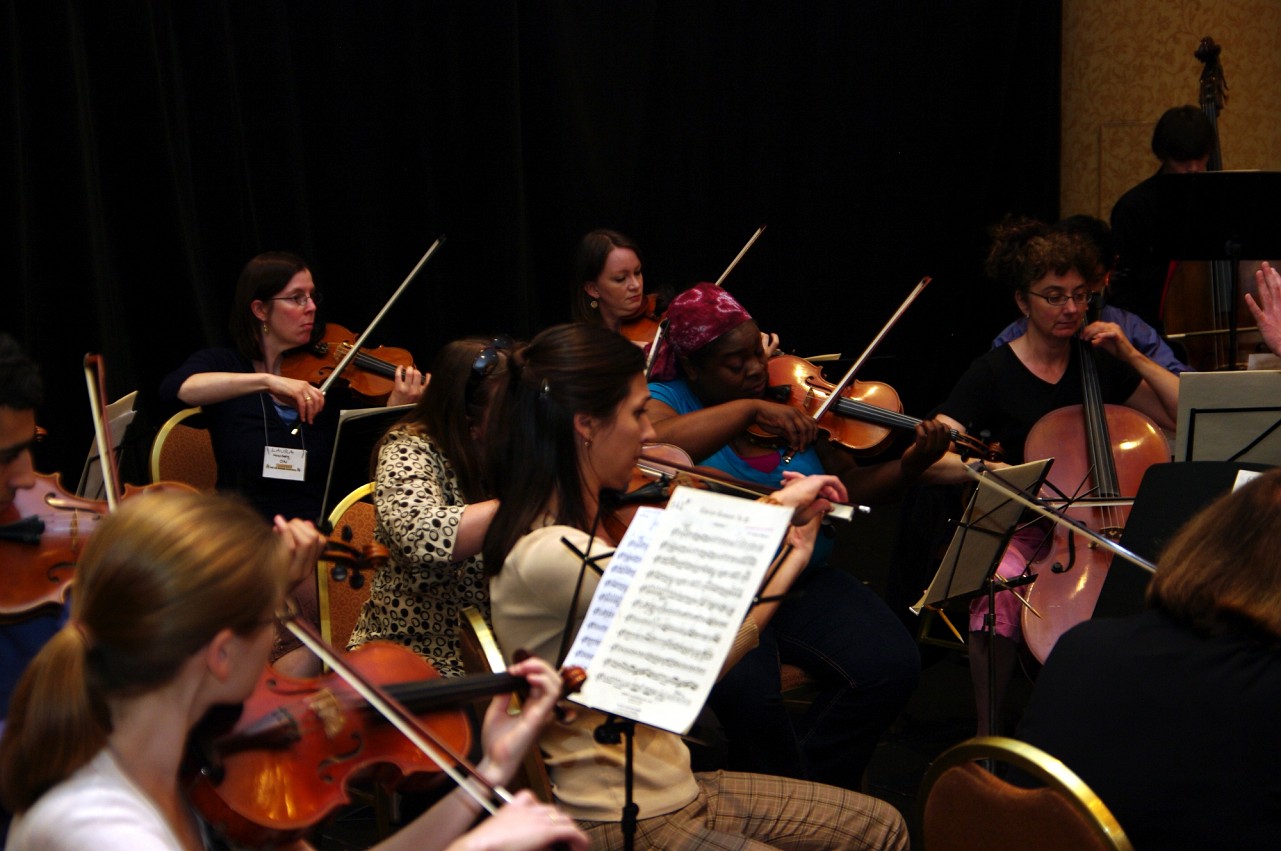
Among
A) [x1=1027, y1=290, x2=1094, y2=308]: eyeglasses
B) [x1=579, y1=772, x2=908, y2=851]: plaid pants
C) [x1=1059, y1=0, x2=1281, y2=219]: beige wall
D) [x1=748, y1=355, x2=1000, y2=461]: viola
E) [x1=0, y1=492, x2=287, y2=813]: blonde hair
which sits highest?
[x1=1059, y1=0, x2=1281, y2=219]: beige wall

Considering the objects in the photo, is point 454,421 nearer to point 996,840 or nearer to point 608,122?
point 996,840

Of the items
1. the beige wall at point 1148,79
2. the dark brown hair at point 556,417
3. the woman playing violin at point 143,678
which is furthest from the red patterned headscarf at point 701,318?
the beige wall at point 1148,79

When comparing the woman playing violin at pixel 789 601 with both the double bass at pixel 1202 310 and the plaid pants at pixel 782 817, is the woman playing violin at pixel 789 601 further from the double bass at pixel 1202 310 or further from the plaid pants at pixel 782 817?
the double bass at pixel 1202 310

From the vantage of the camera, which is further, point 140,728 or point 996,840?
point 996,840

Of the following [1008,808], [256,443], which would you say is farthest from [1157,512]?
[256,443]

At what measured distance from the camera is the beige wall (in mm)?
5125

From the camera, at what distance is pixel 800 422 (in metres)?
2.74

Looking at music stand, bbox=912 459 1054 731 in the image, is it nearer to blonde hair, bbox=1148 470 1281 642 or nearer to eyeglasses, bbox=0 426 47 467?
blonde hair, bbox=1148 470 1281 642

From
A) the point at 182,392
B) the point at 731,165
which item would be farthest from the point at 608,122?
the point at 182,392

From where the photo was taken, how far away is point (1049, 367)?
122 inches

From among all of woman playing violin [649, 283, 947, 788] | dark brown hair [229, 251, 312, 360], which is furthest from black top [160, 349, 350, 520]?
woman playing violin [649, 283, 947, 788]

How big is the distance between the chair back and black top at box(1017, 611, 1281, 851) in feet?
4.25

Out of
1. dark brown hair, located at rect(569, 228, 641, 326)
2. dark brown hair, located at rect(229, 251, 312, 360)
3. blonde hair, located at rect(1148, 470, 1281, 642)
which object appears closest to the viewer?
blonde hair, located at rect(1148, 470, 1281, 642)

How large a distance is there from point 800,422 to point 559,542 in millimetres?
1212
